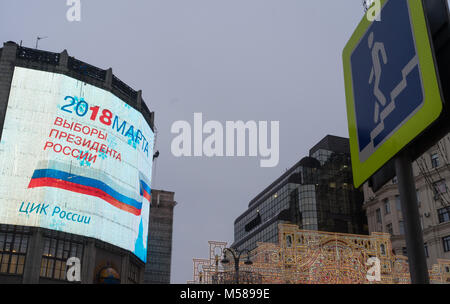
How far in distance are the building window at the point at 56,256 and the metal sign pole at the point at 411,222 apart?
46174 mm

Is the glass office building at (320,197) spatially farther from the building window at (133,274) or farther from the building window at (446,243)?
the building window at (133,274)

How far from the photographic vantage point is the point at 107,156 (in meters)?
50.2

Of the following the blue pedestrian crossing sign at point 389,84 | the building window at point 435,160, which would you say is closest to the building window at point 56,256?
the building window at point 435,160

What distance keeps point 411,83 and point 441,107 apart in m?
0.39

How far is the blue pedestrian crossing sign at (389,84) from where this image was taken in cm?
290

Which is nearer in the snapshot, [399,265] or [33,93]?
[399,265]

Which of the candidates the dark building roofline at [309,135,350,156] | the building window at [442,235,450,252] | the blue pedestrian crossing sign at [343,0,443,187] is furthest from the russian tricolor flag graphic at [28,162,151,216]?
the dark building roofline at [309,135,350,156]

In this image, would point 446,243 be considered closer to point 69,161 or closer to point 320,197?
point 320,197

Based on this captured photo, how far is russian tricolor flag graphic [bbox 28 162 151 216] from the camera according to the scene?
46.0 metres

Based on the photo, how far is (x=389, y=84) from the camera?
3348 millimetres

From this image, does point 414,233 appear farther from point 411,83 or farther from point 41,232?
point 41,232

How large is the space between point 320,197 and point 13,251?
210ft

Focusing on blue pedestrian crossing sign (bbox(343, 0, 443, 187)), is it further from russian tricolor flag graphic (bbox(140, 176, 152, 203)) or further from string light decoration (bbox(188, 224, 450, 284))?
russian tricolor flag graphic (bbox(140, 176, 152, 203))
